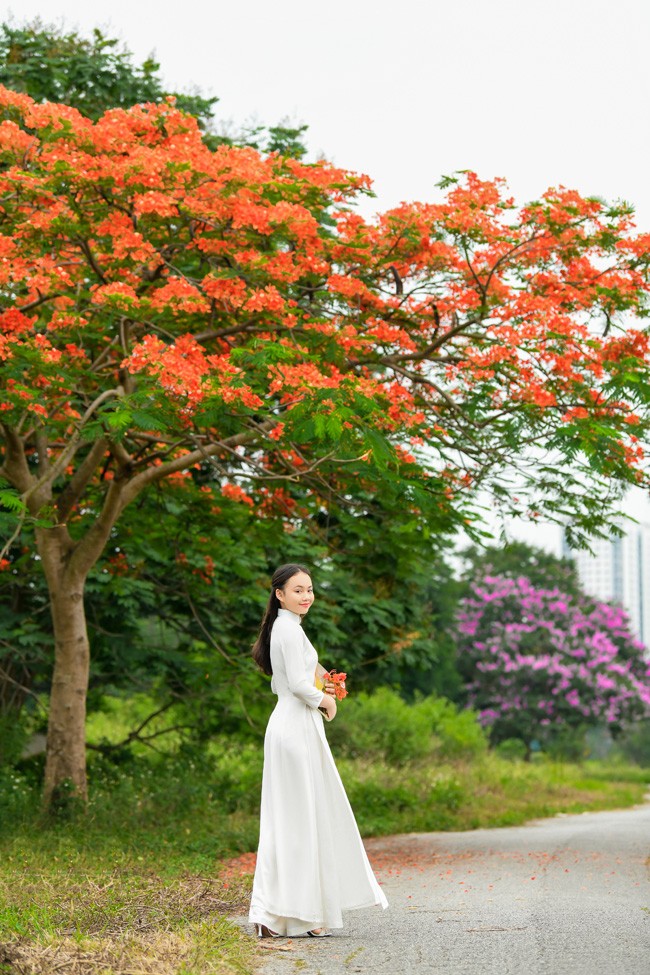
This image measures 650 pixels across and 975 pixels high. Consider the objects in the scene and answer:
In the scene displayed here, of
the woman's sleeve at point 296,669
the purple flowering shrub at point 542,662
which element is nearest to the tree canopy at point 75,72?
the woman's sleeve at point 296,669

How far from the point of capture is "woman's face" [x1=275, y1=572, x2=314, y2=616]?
21.9ft

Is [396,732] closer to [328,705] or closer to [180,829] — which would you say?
[180,829]

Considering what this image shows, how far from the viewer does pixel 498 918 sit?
6.91 m

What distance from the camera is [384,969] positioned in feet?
18.3

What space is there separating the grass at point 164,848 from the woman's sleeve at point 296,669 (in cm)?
125

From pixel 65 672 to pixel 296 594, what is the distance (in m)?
6.02

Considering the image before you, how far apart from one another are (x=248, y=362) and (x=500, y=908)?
14.4ft

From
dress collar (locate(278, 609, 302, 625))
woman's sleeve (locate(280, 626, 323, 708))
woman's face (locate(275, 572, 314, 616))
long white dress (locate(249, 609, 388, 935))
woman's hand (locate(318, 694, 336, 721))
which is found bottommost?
long white dress (locate(249, 609, 388, 935))

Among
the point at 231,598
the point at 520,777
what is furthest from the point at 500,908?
the point at 520,777

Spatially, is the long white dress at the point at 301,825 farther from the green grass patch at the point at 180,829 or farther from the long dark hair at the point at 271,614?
the green grass patch at the point at 180,829

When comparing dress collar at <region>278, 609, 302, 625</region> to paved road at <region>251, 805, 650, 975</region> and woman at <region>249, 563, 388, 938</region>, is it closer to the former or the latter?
woman at <region>249, 563, 388, 938</region>

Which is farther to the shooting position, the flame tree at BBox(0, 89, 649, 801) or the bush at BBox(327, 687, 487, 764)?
the bush at BBox(327, 687, 487, 764)

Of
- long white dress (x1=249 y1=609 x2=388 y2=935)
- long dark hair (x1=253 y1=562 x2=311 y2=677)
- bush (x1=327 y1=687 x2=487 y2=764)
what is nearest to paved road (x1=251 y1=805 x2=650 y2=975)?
long white dress (x1=249 y1=609 x2=388 y2=935)

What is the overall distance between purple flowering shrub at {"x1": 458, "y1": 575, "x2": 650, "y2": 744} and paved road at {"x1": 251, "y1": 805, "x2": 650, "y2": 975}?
72.0 ft
